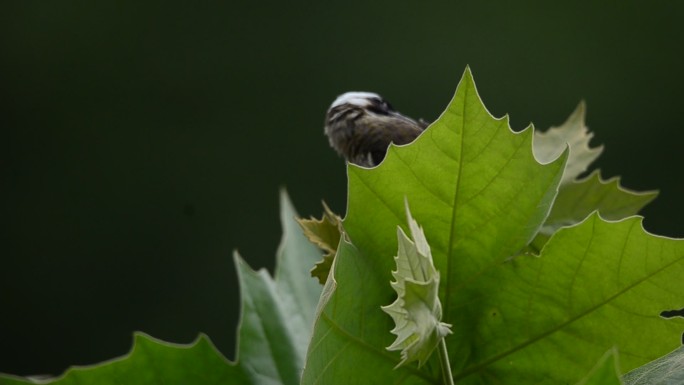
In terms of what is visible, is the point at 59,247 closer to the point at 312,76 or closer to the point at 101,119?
the point at 101,119

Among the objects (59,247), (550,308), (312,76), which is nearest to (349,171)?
(550,308)

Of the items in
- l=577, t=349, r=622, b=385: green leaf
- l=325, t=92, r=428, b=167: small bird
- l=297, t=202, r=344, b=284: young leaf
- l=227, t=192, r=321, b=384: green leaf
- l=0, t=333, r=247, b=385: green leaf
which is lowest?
l=0, t=333, r=247, b=385: green leaf

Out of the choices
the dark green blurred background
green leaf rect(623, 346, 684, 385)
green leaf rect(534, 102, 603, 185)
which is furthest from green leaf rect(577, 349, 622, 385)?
the dark green blurred background

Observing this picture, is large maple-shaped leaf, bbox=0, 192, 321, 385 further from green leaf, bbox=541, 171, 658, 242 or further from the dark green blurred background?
the dark green blurred background

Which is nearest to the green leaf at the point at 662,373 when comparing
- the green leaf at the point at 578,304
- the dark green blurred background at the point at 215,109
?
the green leaf at the point at 578,304

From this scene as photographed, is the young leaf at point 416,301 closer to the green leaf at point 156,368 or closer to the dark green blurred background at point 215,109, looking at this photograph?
the green leaf at point 156,368

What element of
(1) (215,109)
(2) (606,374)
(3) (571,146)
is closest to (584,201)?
(3) (571,146)
